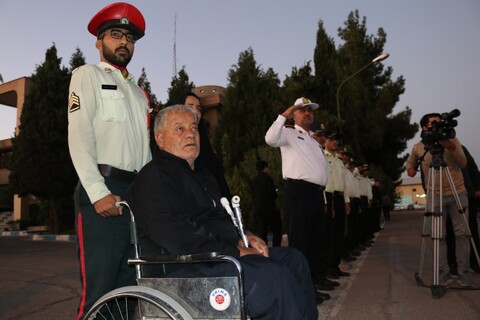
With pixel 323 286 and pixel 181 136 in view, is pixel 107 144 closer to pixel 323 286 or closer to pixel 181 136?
pixel 181 136

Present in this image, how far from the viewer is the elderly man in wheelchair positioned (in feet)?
7.41

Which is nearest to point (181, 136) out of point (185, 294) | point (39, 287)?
point (185, 294)

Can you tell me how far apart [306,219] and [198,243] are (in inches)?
116

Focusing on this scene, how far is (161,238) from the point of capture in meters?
2.52

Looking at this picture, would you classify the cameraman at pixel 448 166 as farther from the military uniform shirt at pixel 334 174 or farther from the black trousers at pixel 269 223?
the black trousers at pixel 269 223

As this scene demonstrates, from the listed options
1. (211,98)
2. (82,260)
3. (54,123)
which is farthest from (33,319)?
(211,98)

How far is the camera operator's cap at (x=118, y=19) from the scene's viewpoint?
295 cm

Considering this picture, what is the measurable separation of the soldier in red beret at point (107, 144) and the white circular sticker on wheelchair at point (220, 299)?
27.4 inches

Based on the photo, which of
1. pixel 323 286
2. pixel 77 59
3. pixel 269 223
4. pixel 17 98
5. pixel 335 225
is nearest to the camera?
pixel 323 286

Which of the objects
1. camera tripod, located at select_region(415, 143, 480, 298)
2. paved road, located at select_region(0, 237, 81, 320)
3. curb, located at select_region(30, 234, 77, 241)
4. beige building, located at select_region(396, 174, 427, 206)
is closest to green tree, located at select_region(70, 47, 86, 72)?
curb, located at select_region(30, 234, 77, 241)

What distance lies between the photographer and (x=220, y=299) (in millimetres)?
2258

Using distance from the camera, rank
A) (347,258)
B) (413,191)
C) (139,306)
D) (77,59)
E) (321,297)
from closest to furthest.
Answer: (139,306) → (321,297) → (347,258) → (77,59) → (413,191)

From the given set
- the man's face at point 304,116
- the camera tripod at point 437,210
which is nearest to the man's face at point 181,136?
the man's face at point 304,116

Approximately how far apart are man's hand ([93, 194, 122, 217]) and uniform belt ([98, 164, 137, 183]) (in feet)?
0.70
